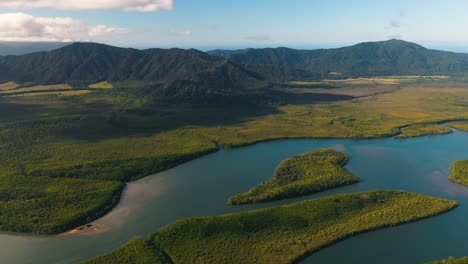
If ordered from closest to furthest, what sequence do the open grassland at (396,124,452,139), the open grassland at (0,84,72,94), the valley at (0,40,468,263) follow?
the valley at (0,40,468,263) < the open grassland at (396,124,452,139) < the open grassland at (0,84,72,94)

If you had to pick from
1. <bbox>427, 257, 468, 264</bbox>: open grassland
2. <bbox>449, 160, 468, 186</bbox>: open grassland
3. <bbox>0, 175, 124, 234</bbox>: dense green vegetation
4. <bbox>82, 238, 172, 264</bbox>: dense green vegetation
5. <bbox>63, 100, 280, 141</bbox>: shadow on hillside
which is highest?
<bbox>63, 100, 280, 141</bbox>: shadow on hillside

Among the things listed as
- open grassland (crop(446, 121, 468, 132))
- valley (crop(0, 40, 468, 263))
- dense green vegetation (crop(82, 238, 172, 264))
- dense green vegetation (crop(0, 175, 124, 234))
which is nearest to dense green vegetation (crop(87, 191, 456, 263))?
valley (crop(0, 40, 468, 263))

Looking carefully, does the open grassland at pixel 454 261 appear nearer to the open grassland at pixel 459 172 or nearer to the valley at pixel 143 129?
the valley at pixel 143 129

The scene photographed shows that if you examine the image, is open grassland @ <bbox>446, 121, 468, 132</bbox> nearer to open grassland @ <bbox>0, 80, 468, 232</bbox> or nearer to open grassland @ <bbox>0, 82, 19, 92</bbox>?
open grassland @ <bbox>0, 80, 468, 232</bbox>

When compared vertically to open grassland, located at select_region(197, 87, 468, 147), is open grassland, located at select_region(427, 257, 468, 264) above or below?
below

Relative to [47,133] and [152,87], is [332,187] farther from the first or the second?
[152,87]

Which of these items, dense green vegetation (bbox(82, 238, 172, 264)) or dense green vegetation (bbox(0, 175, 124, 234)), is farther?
dense green vegetation (bbox(0, 175, 124, 234))

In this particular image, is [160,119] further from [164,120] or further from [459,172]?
[459,172]

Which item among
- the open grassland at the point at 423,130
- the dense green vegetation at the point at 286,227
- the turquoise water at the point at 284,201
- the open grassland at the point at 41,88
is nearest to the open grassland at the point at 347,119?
the open grassland at the point at 423,130
